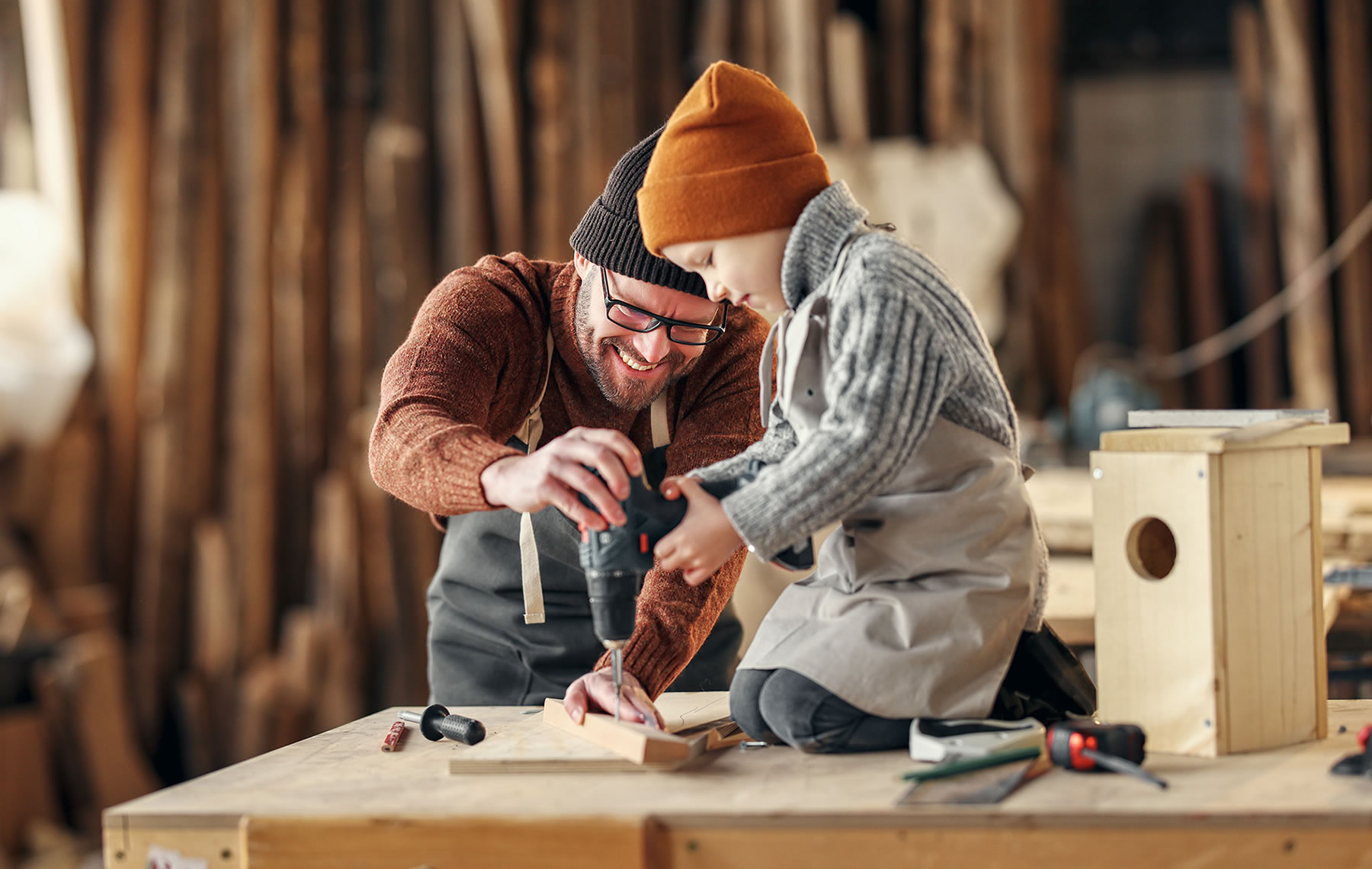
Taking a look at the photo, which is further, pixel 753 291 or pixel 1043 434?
pixel 1043 434

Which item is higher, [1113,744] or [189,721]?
[1113,744]

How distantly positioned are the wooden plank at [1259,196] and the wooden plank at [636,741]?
500cm

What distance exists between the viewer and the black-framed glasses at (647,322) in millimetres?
2061

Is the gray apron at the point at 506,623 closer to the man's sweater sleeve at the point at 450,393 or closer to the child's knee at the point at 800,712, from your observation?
the man's sweater sleeve at the point at 450,393

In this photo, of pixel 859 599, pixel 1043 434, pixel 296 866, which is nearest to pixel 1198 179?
pixel 1043 434

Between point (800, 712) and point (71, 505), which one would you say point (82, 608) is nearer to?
point (71, 505)

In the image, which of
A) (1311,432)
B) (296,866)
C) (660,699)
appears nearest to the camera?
(296,866)

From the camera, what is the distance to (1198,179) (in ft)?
20.1

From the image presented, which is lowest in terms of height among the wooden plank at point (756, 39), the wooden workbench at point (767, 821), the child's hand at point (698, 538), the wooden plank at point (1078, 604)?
the wooden plank at point (1078, 604)

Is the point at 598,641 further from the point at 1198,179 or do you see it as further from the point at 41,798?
the point at 1198,179

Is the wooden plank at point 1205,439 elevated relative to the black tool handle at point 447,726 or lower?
elevated

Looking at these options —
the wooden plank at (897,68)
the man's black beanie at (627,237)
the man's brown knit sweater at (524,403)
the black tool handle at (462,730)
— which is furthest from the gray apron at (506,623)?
the wooden plank at (897,68)

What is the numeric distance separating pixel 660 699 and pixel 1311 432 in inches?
41.6

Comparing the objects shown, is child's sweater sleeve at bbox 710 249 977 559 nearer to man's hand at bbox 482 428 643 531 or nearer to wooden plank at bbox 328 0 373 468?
man's hand at bbox 482 428 643 531
